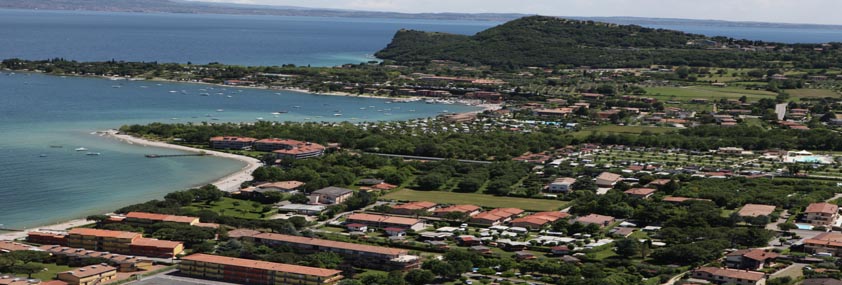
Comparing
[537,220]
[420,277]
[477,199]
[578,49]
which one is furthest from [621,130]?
[578,49]

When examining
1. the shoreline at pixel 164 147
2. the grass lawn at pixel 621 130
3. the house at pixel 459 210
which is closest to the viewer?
the shoreline at pixel 164 147

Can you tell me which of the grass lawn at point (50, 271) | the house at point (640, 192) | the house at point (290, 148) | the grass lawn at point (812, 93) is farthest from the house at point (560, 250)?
the grass lawn at point (812, 93)

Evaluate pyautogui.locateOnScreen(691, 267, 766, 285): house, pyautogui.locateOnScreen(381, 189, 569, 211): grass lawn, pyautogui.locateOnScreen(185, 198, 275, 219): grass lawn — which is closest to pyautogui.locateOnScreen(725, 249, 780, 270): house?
pyautogui.locateOnScreen(691, 267, 766, 285): house

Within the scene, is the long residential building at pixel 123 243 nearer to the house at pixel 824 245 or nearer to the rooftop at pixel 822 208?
the house at pixel 824 245

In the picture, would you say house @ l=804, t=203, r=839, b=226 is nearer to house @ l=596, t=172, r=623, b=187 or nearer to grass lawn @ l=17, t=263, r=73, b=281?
house @ l=596, t=172, r=623, b=187

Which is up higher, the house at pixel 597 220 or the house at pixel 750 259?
the house at pixel 750 259

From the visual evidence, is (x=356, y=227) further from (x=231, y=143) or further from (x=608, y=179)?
(x=231, y=143)

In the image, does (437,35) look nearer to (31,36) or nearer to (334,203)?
(31,36)
